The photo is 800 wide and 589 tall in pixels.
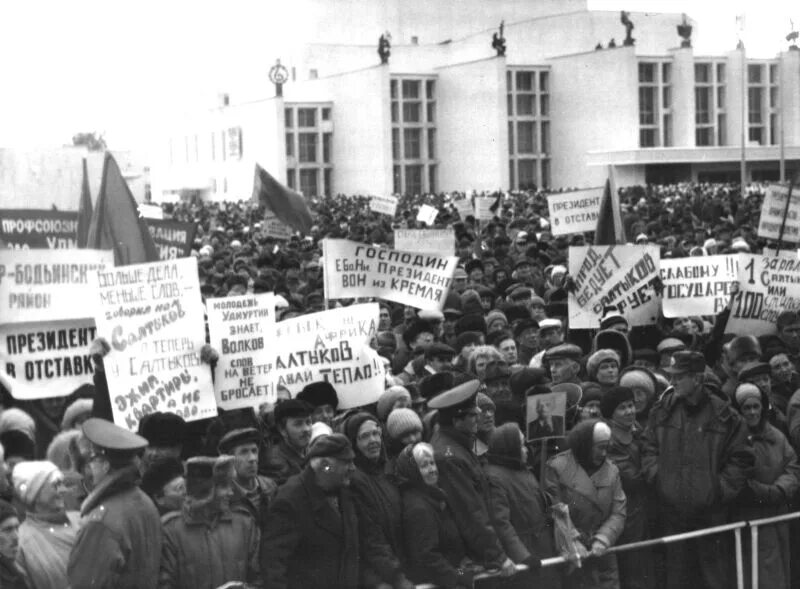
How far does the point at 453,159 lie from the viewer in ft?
219

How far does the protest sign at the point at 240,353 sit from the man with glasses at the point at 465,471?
110 centimetres

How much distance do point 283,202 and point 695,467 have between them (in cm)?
944

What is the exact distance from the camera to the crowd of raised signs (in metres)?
5.53

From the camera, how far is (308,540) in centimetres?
595

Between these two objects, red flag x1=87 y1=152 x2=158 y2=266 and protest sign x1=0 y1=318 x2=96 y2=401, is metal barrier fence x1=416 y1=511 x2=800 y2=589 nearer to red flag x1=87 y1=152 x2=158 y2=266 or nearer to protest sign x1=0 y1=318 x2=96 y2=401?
protest sign x1=0 y1=318 x2=96 y2=401

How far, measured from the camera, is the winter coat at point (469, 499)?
634 cm

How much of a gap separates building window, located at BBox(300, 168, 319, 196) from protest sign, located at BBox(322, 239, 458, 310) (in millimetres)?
54391

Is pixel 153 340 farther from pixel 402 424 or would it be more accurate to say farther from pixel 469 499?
pixel 469 499

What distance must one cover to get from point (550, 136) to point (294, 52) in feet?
42.5

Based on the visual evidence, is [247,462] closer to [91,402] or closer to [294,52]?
[91,402]

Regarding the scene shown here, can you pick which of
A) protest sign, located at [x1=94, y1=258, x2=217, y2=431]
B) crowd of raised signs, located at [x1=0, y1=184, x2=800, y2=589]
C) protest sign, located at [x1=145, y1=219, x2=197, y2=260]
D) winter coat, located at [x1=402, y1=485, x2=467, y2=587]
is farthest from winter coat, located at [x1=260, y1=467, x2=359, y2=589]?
protest sign, located at [x1=145, y1=219, x2=197, y2=260]

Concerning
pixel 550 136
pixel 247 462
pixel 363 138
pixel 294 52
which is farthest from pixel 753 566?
pixel 294 52

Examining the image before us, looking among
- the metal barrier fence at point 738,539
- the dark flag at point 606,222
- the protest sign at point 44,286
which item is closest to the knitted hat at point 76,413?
the protest sign at point 44,286

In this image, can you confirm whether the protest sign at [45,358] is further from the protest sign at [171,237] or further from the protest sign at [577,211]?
the protest sign at [577,211]
